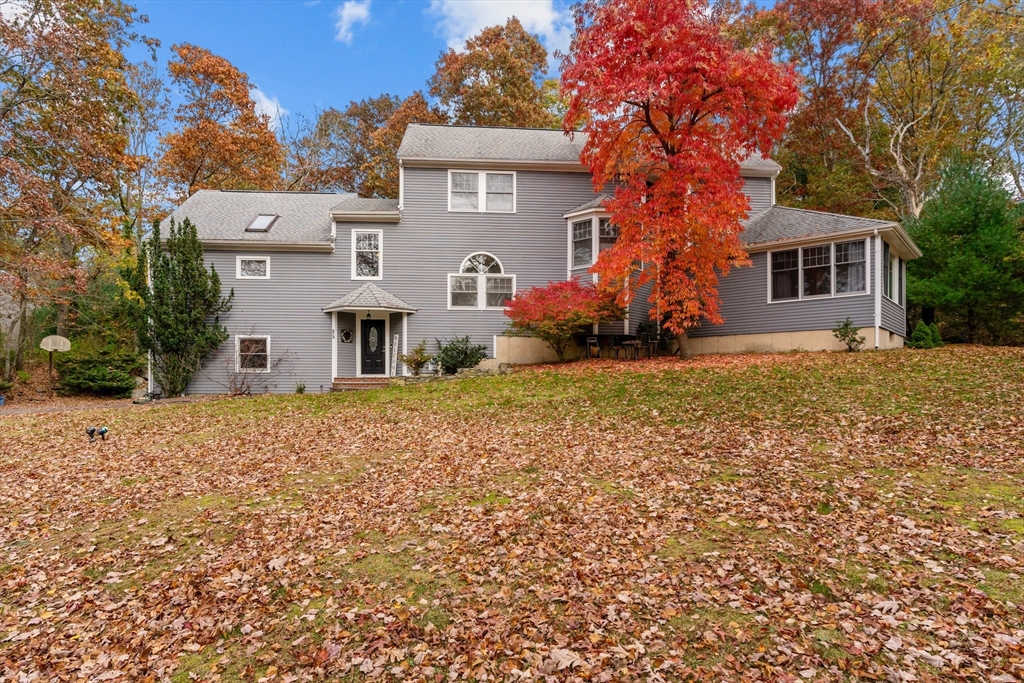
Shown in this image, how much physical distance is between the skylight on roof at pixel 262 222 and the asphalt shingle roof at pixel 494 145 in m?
4.84

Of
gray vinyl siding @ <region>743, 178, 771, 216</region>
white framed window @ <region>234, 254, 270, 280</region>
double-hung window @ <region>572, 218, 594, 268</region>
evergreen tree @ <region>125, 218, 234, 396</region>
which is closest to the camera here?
evergreen tree @ <region>125, 218, 234, 396</region>

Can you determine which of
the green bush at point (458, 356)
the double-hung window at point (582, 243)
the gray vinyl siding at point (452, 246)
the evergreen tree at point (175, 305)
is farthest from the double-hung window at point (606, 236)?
the evergreen tree at point (175, 305)

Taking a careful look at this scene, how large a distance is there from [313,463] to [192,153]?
2221 centimetres

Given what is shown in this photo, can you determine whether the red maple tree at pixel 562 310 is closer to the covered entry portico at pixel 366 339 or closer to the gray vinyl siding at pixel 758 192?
the covered entry portico at pixel 366 339

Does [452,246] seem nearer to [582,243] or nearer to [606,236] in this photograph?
[582,243]

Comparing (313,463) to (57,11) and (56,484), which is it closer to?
(56,484)

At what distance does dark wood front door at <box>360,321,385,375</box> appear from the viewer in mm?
17719

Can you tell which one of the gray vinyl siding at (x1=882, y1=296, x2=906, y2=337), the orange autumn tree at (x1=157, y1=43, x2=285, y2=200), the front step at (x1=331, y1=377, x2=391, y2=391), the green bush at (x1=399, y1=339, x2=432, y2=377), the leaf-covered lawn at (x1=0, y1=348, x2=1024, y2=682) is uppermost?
the orange autumn tree at (x1=157, y1=43, x2=285, y2=200)

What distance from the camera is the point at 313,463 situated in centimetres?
800

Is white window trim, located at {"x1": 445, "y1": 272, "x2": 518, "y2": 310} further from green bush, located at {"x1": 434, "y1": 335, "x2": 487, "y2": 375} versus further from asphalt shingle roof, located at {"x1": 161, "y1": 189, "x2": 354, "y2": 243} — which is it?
asphalt shingle roof, located at {"x1": 161, "y1": 189, "x2": 354, "y2": 243}

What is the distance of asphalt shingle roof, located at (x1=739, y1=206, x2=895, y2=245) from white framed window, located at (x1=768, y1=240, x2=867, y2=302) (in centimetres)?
41

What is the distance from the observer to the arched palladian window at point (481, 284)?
17.9 meters

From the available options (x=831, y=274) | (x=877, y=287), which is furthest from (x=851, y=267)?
(x=877, y=287)

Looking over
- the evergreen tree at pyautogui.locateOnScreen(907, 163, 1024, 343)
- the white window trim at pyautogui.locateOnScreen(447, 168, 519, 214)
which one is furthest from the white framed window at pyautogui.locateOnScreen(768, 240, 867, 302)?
the white window trim at pyautogui.locateOnScreen(447, 168, 519, 214)
